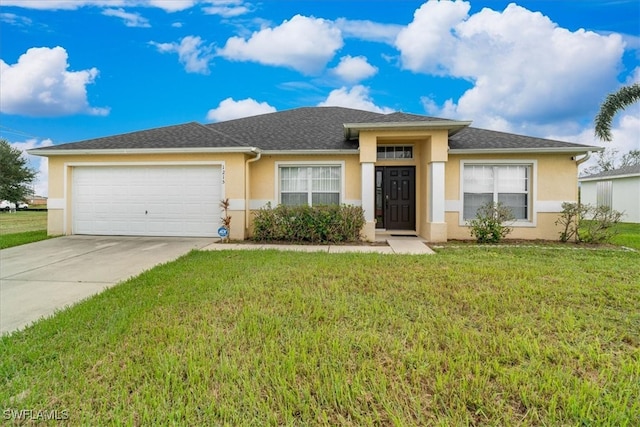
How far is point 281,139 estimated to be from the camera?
1106cm

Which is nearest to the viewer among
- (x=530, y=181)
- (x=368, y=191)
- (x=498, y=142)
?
(x=368, y=191)

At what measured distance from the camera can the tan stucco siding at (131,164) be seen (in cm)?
973

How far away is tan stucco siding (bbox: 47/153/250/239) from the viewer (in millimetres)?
9727

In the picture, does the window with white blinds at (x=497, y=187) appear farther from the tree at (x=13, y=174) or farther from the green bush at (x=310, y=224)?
the tree at (x=13, y=174)

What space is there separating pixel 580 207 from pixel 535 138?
2637mm

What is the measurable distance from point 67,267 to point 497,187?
38.8 ft

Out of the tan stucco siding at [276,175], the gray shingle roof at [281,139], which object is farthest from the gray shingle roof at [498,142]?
the tan stucco siding at [276,175]

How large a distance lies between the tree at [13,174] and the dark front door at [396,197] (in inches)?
1535

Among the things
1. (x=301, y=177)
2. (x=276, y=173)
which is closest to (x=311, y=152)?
(x=301, y=177)

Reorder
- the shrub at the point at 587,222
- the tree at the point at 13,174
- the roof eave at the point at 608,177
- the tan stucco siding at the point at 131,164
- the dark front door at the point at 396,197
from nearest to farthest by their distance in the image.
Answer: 1. the shrub at the point at 587,222
2. the tan stucco siding at the point at 131,164
3. the dark front door at the point at 396,197
4. the roof eave at the point at 608,177
5. the tree at the point at 13,174

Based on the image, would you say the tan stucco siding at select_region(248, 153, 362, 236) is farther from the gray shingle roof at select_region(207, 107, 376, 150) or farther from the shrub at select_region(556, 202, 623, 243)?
the shrub at select_region(556, 202, 623, 243)

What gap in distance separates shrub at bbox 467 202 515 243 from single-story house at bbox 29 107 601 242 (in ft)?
2.08

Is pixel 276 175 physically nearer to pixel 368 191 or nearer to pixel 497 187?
pixel 368 191

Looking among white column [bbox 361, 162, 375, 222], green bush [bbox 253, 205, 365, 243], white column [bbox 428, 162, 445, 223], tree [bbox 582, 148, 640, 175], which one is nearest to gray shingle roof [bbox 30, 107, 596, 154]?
white column [bbox 361, 162, 375, 222]
